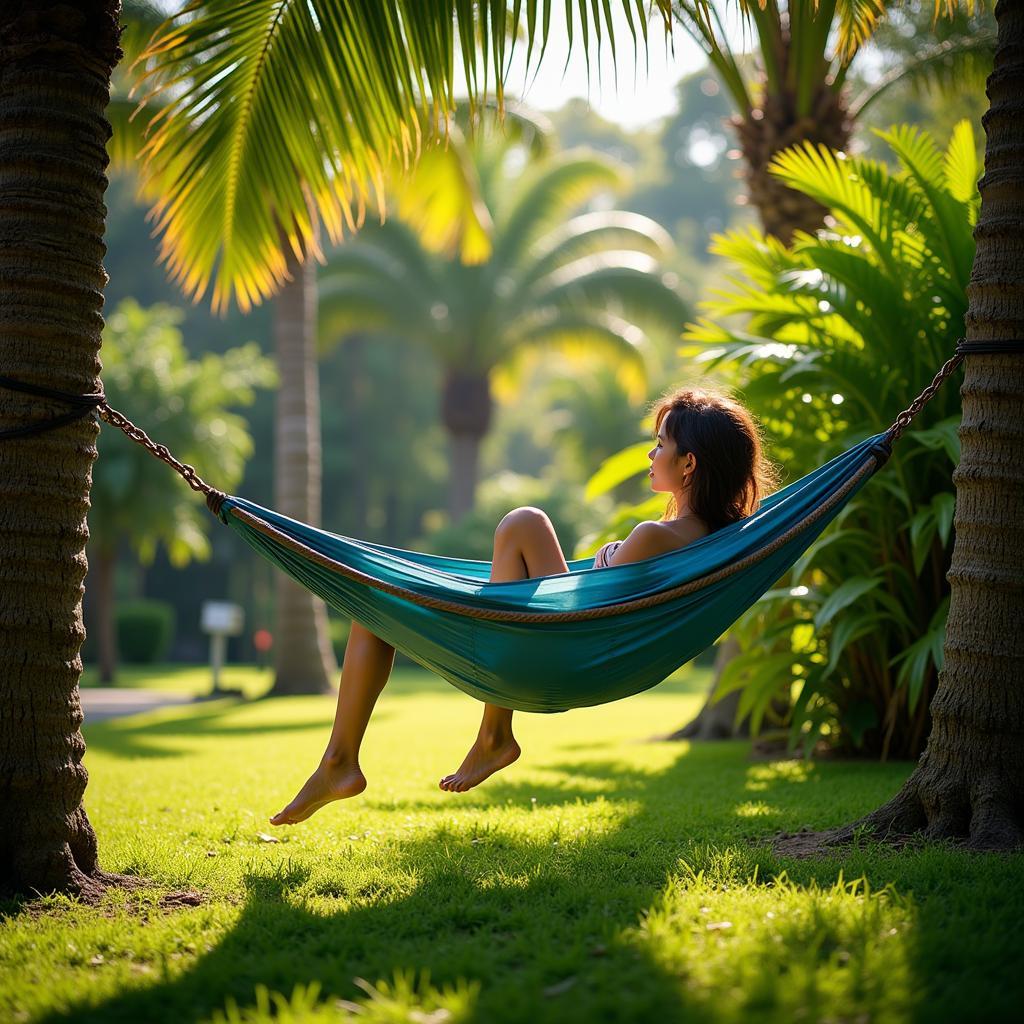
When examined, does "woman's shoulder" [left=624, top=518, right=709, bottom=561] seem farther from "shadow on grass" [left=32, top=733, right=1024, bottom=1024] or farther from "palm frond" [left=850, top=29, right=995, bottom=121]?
"palm frond" [left=850, top=29, right=995, bottom=121]

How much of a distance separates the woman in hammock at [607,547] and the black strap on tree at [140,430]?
456 mm

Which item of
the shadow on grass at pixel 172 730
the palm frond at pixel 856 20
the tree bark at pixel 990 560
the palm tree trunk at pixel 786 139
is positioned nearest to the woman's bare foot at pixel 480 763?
the tree bark at pixel 990 560

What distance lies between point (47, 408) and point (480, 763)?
65.6 inches

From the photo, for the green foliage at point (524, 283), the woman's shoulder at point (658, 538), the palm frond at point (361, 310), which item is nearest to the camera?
the woman's shoulder at point (658, 538)

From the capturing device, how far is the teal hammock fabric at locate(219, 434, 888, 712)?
2980 mm

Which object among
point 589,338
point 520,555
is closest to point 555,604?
point 520,555

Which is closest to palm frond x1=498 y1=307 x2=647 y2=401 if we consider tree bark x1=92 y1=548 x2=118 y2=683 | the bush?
tree bark x1=92 y1=548 x2=118 y2=683

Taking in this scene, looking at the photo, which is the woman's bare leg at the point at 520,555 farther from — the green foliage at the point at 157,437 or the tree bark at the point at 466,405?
the tree bark at the point at 466,405

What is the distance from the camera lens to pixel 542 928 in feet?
8.32

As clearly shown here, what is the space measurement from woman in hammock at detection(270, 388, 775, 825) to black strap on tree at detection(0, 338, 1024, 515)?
0.46 meters

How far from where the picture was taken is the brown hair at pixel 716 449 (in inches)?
135

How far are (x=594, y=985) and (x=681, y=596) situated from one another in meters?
1.17

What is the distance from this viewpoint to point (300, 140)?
443cm

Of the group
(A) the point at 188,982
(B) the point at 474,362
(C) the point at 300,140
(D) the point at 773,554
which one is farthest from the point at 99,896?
(B) the point at 474,362
